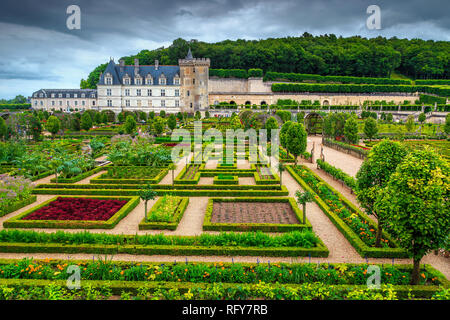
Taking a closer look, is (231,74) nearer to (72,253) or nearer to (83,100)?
(83,100)

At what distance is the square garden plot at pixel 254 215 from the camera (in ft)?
38.1

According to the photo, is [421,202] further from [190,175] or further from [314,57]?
[314,57]

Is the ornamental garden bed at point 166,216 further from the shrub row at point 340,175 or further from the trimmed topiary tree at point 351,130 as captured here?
the trimmed topiary tree at point 351,130

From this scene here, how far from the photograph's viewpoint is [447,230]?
23.7ft

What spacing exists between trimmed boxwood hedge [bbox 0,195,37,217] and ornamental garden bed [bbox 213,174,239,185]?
980 cm

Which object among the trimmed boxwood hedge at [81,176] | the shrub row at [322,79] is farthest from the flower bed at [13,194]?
the shrub row at [322,79]

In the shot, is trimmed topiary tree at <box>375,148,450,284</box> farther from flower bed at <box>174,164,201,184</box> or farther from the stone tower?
the stone tower

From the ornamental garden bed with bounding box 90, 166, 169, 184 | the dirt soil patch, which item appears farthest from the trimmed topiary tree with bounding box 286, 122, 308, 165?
the ornamental garden bed with bounding box 90, 166, 169, 184

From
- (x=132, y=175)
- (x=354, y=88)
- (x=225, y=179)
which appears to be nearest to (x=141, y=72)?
(x=132, y=175)

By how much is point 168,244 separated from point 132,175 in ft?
32.7

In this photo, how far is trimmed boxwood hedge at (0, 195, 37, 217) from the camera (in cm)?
1320
